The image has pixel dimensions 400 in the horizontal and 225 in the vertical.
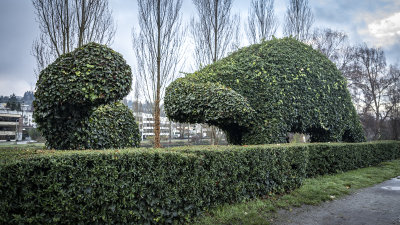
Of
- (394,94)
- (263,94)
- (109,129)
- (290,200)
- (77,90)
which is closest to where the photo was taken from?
(77,90)

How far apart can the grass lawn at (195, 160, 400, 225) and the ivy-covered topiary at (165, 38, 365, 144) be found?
182 cm

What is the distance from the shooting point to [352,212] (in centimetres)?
484

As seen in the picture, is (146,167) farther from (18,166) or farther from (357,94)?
(357,94)

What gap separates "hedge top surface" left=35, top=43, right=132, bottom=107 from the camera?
4609 millimetres

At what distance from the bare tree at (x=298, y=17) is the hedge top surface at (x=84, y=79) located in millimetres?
15124

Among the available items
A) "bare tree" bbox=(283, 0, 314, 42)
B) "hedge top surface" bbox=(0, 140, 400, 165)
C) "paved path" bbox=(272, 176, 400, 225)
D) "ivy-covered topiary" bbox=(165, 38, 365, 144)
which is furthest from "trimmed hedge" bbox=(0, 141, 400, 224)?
"bare tree" bbox=(283, 0, 314, 42)

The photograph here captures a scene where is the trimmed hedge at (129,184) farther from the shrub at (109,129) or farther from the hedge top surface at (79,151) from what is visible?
the shrub at (109,129)

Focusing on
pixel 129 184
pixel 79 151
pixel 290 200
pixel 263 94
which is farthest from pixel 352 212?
pixel 79 151

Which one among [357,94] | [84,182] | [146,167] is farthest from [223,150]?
[357,94]

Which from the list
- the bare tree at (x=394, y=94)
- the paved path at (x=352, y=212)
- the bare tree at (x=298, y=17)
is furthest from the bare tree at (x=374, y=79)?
the paved path at (x=352, y=212)

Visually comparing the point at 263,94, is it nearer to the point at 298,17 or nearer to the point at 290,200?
the point at 290,200

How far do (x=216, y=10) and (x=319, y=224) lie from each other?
11910 millimetres

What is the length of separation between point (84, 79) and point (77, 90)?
240 mm

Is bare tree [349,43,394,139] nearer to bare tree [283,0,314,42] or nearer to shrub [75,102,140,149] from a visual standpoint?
bare tree [283,0,314,42]
